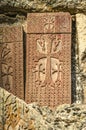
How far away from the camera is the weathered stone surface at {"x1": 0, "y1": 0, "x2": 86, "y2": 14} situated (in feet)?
13.1

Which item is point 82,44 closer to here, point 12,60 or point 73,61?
point 73,61

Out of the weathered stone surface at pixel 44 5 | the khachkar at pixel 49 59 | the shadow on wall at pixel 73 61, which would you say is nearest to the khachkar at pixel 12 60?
the khachkar at pixel 49 59

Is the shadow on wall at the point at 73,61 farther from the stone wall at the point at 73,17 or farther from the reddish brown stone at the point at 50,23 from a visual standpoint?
the reddish brown stone at the point at 50,23

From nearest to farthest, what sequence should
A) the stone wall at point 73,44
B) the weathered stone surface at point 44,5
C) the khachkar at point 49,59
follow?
1. the stone wall at point 73,44
2. the khachkar at point 49,59
3. the weathered stone surface at point 44,5

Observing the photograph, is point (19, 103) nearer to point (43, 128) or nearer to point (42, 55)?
point (43, 128)

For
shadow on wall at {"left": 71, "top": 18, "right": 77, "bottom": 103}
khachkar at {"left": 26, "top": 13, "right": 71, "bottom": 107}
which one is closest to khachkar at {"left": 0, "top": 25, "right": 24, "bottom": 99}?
khachkar at {"left": 26, "top": 13, "right": 71, "bottom": 107}

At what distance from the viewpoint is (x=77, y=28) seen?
3982mm

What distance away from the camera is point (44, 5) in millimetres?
4000

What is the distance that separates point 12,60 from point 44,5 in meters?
0.35

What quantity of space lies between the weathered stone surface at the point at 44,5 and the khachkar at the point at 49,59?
0.28 ft

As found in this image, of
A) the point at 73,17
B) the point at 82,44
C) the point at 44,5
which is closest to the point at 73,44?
the point at 82,44

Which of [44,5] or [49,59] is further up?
[44,5]

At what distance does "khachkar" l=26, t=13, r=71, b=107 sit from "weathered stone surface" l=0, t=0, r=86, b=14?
0.28ft

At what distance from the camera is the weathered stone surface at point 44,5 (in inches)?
157
